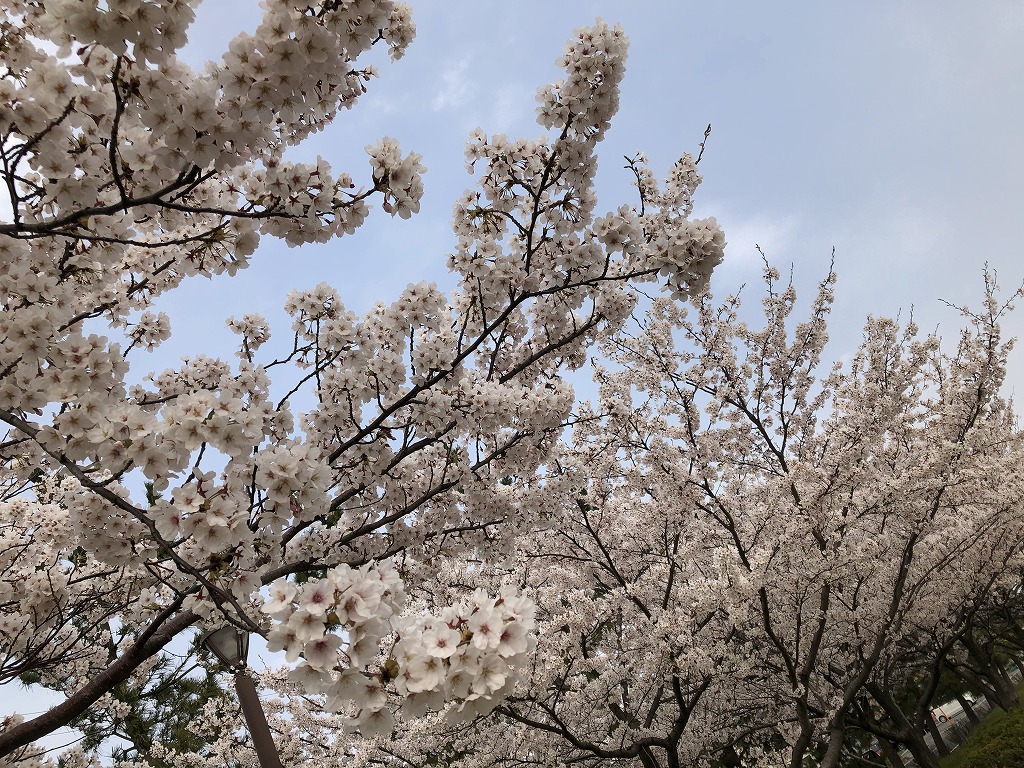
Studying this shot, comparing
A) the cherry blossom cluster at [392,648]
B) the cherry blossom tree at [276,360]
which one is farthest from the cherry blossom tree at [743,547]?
the cherry blossom cluster at [392,648]

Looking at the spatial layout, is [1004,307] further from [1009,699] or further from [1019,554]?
[1009,699]

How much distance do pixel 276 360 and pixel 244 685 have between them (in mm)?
2466

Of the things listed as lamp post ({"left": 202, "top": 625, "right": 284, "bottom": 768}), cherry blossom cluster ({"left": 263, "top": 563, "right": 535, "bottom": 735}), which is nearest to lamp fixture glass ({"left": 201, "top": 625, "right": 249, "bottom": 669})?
lamp post ({"left": 202, "top": 625, "right": 284, "bottom": 768})

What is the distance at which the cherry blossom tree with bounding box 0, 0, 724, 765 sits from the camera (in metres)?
2.22

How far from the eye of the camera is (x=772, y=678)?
1064 centimetres

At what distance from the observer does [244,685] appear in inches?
177

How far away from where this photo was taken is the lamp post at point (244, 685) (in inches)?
173

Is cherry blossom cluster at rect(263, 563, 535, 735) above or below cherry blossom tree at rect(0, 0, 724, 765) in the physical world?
below

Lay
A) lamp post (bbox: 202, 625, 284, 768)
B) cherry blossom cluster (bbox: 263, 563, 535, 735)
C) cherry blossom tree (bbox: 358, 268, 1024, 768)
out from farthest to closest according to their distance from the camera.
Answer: cherry blossom tree (bbox: 358, 268, 1024, 768), lamp post (bbox: 202, 625, 284, 768), cherry blossom cluster (bbox: 263, 563, 535, 735)

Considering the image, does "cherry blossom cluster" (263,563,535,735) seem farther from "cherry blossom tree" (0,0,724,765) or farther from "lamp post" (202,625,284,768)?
"lamp post" (202,625,284,768)

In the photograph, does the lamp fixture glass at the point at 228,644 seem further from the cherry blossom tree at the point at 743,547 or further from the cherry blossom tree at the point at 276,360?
the cherry blossom tree at the point at 743,547

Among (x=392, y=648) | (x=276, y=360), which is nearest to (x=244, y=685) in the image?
(x=276, y=360)

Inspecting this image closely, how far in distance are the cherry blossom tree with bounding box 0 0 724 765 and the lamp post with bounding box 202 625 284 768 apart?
1.81 feet

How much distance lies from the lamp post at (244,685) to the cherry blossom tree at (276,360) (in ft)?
1.81
